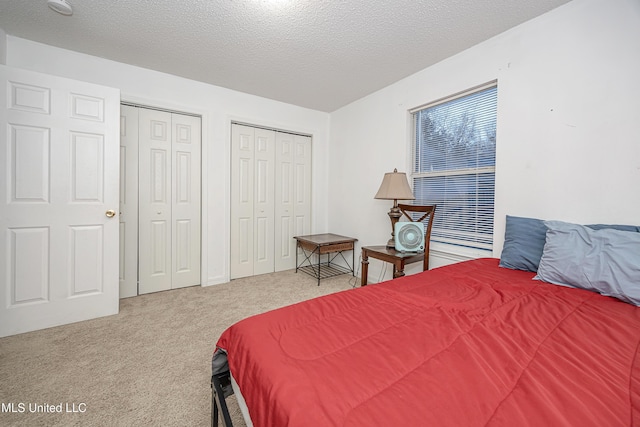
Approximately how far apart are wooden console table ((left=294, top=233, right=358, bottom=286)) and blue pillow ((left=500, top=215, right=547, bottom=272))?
6.28 ft

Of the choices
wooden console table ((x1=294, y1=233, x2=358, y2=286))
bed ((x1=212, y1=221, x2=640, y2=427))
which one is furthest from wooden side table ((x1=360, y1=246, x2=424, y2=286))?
bed ((x1=212, y1=221, x2=640, y2=427))

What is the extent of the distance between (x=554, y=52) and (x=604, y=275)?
5.29 feet

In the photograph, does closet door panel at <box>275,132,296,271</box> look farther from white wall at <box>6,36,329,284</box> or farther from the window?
the window

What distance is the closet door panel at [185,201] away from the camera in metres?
3.06

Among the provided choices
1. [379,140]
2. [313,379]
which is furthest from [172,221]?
[313,379]

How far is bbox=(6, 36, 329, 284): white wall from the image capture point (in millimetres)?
2432

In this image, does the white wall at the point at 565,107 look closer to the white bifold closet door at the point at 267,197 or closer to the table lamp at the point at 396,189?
the table lamp at the point at 396,189

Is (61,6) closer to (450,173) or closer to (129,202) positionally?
(129,202)

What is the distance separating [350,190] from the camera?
373 centimetres

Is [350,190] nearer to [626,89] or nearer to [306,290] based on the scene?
[306,290]

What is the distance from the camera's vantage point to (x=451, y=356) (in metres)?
0.76

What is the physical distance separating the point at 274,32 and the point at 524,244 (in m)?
2.51

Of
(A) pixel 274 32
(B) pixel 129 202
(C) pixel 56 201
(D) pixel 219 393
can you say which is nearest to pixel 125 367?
(D) pixel 219 393

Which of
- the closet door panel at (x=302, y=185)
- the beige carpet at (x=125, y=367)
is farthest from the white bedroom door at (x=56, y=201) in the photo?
the closet door panel at (x=302, y=185)
